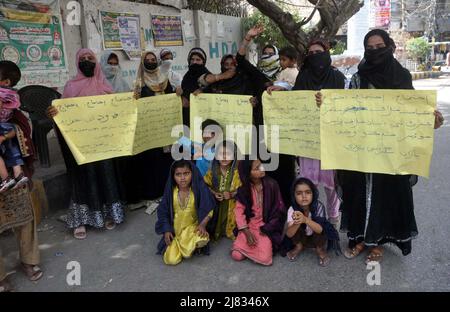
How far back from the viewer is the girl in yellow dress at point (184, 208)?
3.25 metres

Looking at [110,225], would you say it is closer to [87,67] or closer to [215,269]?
[215,269]

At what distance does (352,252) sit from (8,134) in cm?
260

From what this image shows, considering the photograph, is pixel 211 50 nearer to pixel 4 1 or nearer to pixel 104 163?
pixel 4 1

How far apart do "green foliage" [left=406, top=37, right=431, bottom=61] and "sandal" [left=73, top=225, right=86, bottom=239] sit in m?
24.4

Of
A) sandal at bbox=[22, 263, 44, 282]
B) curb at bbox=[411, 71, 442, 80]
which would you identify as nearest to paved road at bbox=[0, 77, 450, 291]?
sandal at bbox=[22, 263, 44, 282]

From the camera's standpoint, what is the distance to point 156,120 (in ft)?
13.0

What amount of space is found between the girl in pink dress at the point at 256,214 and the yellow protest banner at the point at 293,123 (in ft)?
0.95

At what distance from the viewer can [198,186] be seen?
10.8ft

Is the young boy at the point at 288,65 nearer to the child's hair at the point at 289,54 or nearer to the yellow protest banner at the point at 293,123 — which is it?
the child's hair at the point at 289,54

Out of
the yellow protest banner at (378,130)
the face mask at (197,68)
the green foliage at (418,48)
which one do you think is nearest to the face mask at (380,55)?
the yellow protest banner at (378,130)

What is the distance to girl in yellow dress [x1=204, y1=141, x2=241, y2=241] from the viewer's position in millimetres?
3445

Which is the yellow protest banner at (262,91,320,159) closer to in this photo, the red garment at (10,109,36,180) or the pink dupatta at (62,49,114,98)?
the pink dupatta at (62,49,114,98)

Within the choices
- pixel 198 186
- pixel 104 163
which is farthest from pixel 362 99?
pixel 104 163

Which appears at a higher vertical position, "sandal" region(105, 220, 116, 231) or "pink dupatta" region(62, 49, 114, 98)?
"pink dupatta" region(62, 49, 114, 98)
